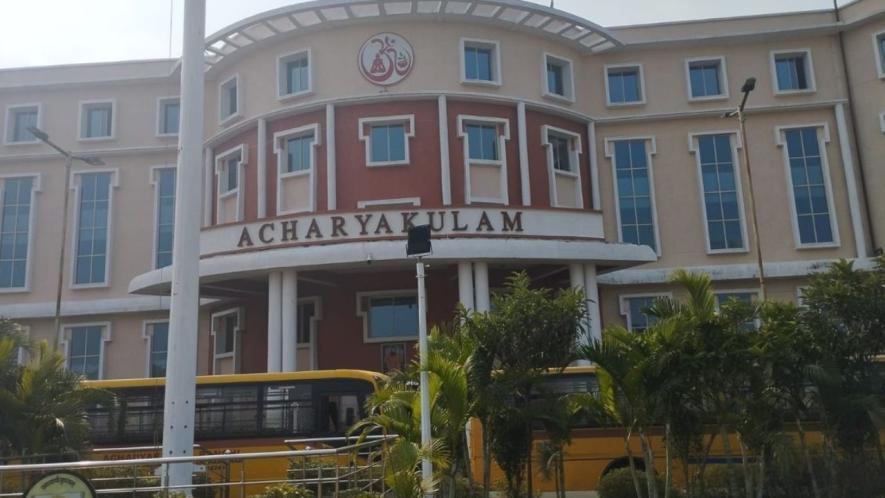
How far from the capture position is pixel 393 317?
2438cm

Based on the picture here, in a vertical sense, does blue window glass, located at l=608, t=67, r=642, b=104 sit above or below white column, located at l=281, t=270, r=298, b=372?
above

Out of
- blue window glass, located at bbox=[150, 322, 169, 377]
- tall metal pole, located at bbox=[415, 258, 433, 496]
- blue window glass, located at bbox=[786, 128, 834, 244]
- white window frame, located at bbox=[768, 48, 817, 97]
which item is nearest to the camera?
tall metal pole, located at bbox=[415, 258, 433, 496]

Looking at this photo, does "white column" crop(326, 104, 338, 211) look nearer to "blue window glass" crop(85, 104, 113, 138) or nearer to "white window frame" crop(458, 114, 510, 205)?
"white window frame" crop(458, 114, 510, 205)

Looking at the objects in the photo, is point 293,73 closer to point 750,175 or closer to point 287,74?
point 287,74

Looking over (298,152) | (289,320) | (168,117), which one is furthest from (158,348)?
(289,320)

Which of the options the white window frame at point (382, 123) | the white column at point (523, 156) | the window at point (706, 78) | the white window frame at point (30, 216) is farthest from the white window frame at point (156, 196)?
the window at point (706, 78)

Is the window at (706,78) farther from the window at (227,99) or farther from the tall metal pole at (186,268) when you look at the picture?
the tall metal pole at (186,268)

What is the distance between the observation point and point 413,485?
951cm

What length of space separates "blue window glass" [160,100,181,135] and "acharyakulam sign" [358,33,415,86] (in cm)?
1012

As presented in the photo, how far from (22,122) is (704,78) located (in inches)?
1062

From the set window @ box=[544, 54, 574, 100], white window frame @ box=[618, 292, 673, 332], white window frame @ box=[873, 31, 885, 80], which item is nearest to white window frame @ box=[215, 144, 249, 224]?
window @ box=[544, 54, 574, 100]

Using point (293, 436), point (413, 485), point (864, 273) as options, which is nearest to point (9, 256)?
point (293, 436)

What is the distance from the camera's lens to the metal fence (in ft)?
25.6

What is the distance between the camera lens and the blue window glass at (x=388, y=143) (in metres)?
24.1
